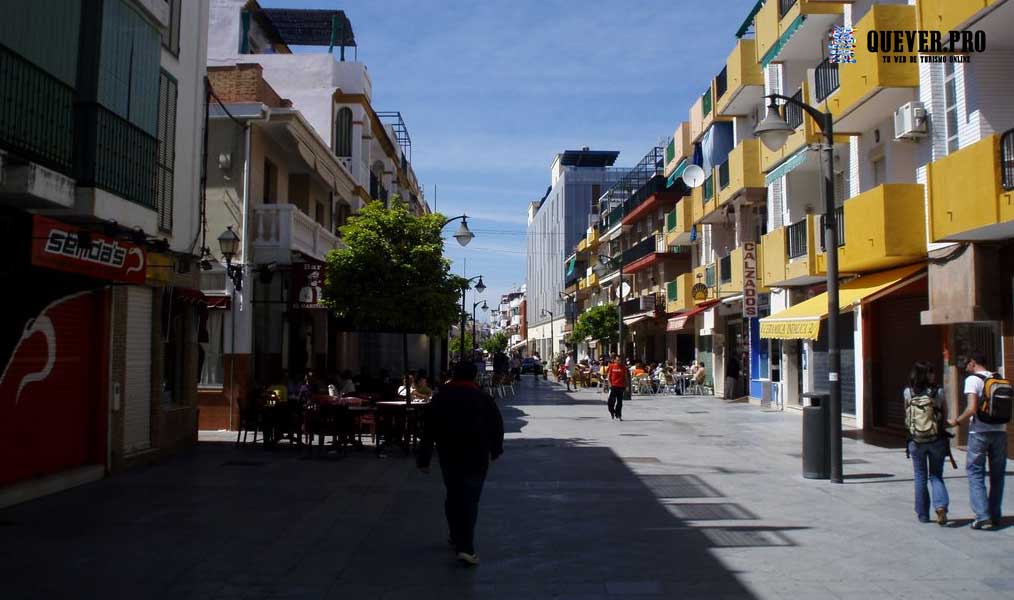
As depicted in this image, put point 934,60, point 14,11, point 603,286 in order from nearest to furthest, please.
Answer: point 14,11 < point 934,60 < point 603,286

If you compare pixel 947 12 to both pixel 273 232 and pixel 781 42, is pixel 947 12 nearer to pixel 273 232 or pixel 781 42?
pixel 781 42

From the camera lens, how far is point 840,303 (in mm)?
17469

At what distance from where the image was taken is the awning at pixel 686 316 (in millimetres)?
34500

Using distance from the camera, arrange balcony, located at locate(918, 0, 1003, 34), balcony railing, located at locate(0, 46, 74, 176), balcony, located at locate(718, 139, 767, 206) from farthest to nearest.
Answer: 1. balcony, located at locate(718, 139, 767, 206)
2. balcony, located at locate(918, 0, 1003, 34)
3. balcony railing, located at locate(0, 46, 74, 176)

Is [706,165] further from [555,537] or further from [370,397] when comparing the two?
[555,537]

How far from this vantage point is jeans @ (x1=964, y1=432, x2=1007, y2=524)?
27.9 ft

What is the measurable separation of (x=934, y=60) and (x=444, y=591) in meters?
13.9

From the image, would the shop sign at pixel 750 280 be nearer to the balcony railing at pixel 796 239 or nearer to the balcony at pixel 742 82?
the balcony railing at pixel 796 239

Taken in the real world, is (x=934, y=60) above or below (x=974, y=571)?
above

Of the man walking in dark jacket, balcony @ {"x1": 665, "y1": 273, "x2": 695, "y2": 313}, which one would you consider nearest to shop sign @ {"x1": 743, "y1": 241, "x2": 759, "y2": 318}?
balcony @ {"x1": 665, "y1": 273, "x2": 695, "y2": 313}

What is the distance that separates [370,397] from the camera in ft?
57.8

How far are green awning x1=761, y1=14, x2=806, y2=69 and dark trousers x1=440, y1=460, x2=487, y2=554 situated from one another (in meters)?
18.0

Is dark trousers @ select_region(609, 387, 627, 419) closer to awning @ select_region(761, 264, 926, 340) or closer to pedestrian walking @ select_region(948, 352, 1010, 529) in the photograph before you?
awning @ select_region(761, 264, 926, 340)

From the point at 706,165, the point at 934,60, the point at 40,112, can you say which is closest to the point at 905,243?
the point at 934,60
